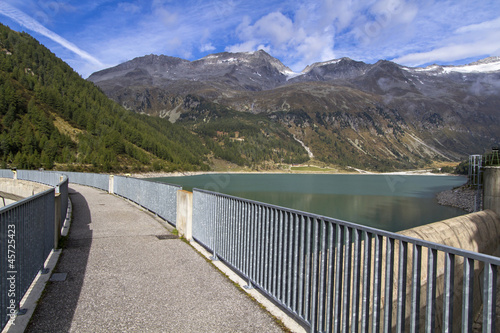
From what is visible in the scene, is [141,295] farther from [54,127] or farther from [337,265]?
[54,127]

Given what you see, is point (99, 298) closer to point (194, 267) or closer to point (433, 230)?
point (194, 267)

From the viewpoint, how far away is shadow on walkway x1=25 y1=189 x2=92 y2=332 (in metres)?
4.95

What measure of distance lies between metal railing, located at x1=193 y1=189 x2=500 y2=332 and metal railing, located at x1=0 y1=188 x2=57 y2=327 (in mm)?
3911

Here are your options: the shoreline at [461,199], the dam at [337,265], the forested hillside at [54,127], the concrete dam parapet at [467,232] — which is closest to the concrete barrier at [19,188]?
the dam at [337,265]

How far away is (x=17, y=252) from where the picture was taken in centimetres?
523

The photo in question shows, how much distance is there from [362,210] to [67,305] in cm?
5656

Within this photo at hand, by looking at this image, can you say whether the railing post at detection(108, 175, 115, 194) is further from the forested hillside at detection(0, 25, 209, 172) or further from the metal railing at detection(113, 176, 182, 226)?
the forested hillside at detection(0, 25, 209, 172)

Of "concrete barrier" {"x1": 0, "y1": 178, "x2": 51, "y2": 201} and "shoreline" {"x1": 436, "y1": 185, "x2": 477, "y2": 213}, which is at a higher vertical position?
"concrete barrier" {"x1": 0, "y1": 178, "x2": 51, "y2": 201}

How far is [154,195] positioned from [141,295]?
35.3 feet

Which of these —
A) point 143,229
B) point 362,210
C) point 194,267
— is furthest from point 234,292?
point 362,210

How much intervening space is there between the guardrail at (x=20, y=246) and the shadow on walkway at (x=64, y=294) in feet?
1.21

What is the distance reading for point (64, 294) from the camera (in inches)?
241

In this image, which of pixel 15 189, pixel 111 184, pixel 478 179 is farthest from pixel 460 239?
pixel 15 189

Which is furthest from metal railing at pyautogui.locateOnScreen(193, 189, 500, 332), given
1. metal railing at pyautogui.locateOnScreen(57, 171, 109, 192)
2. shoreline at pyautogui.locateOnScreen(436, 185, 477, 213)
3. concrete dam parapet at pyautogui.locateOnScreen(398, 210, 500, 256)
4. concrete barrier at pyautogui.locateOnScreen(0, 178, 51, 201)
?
shoreline at pyautogui.locateOnScreen(436, 185, 477, 213)
